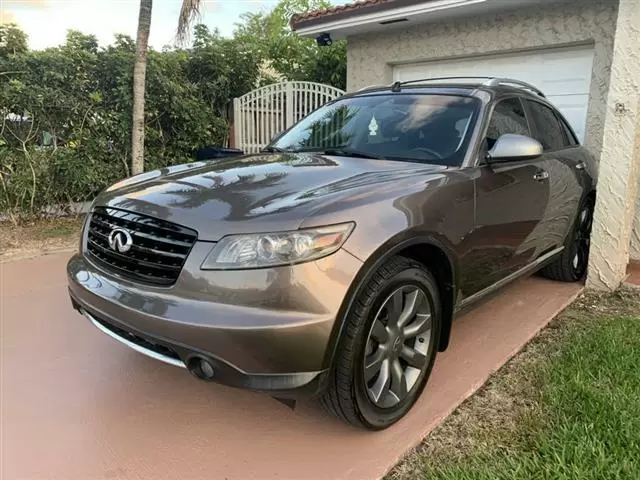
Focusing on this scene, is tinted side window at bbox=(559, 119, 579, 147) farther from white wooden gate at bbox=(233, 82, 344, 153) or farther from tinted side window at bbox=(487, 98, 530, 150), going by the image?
white wooden gate at bbox=(233, 82, 344, 153)

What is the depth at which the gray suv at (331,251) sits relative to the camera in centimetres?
210

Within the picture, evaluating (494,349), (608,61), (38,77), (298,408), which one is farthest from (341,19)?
(298,408)

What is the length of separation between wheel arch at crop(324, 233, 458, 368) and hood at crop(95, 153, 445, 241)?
1.05 feet

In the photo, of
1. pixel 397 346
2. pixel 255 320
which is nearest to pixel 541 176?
pixel 397 346

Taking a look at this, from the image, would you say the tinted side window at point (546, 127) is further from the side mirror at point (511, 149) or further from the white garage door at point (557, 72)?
the white garage door at point (557, 72)

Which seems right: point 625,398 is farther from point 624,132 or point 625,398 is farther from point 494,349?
point 624,132

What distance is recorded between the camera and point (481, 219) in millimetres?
3037

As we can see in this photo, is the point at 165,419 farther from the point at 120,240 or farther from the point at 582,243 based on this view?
the point at 582,243

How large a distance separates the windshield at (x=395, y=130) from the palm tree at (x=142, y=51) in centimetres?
389

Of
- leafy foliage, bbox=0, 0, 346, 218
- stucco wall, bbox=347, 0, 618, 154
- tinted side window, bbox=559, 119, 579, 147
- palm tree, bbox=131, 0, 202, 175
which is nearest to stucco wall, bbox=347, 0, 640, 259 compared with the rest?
Result: stucco wall, bbox=347, 0, 618, 154

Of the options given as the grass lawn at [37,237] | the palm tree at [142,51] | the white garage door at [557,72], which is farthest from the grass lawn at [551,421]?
the palm tree at [142,51]

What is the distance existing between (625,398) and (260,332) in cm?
205

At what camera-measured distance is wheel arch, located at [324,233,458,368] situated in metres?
2.17

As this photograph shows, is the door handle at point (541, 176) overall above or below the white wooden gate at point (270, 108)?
below
